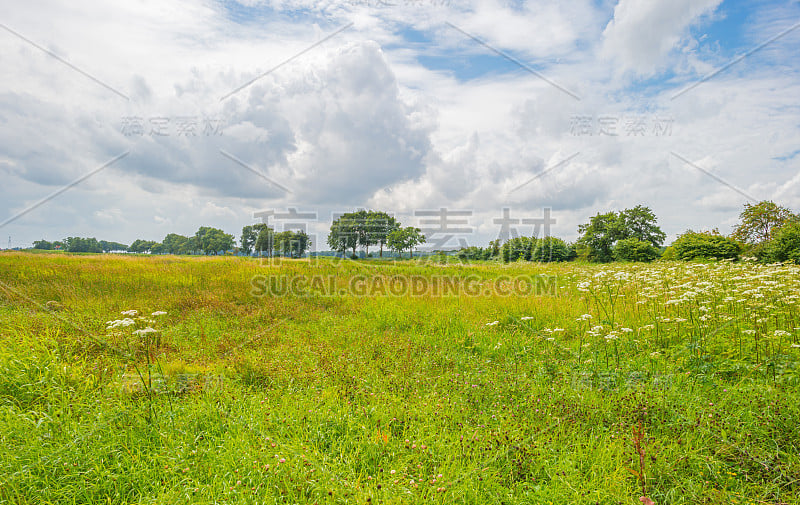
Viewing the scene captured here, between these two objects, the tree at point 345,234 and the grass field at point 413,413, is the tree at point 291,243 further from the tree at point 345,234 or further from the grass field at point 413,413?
the grass field at point 413,413

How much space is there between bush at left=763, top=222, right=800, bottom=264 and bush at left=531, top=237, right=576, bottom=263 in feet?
85.0

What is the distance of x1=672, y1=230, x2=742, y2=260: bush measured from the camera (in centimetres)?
2577

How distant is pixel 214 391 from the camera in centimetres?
464

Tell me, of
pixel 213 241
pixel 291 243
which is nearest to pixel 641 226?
pixel 291 243

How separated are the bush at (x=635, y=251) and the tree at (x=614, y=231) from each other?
3.35 m

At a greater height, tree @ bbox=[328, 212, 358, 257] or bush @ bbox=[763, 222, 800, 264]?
tree @ bbox=[328, 212, 358, 257]

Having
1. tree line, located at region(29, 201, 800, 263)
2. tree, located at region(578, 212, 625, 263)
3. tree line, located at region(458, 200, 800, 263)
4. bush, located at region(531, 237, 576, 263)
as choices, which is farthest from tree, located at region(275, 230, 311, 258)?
tree, located at region(578, 212, 625, 263)

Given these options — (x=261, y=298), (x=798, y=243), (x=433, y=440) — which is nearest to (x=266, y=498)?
(x=433, y=440)

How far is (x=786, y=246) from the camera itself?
18.1 m

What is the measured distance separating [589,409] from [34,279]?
16442 millimetres

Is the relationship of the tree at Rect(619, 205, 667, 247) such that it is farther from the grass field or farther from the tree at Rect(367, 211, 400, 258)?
the grass field

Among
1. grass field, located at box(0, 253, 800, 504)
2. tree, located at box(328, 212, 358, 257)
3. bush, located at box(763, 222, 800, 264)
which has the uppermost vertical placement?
tree, located at box(328, 212, 358, 257)

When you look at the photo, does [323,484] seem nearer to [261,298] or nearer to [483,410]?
[483,410]

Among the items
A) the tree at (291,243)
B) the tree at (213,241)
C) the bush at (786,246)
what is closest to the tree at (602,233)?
the bush at (786,246)
